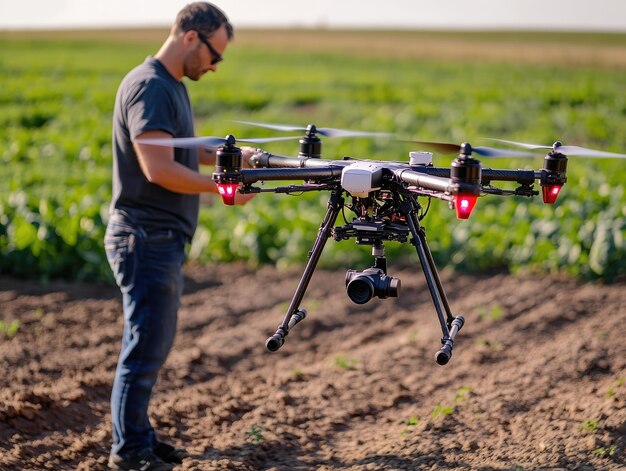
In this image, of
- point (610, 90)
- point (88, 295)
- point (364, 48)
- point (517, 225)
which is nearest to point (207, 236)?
point (88, 295)

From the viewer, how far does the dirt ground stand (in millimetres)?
5195

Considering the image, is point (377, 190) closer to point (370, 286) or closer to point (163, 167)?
point (370, 286)

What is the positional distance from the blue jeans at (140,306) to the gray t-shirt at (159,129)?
7 centimetres

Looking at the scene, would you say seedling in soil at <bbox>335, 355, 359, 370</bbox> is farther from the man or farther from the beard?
the beard

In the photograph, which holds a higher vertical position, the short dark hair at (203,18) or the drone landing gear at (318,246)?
the short dark hair at (203,18)

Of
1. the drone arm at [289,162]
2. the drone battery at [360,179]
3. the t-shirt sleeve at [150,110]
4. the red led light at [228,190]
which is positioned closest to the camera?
the drone battery at [360,179]

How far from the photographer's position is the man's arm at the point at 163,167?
431 centimetres

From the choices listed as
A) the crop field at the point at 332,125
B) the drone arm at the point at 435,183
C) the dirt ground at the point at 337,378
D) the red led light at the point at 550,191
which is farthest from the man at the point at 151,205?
the red led light at the point at 550,191

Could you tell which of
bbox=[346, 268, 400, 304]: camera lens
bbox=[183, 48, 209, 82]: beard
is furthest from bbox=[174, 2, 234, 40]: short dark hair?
bbox=[346, 268, 400, 304]: camera lens

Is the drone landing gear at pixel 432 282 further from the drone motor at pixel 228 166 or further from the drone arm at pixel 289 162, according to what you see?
the drone motor at pixel 228 166

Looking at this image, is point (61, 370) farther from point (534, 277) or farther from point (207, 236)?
point (534, 277)

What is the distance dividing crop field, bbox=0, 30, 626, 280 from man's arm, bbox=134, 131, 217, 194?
1.90ft

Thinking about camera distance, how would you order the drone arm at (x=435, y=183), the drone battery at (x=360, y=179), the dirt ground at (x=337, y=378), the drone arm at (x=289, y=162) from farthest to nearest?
the dirt ground at (x=337, y=378) < the drone arm at (x=289, y=162) < the drone battery at (x=360, y=179) < the drone arm at (x=435, y=183)

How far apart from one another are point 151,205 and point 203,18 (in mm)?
948
